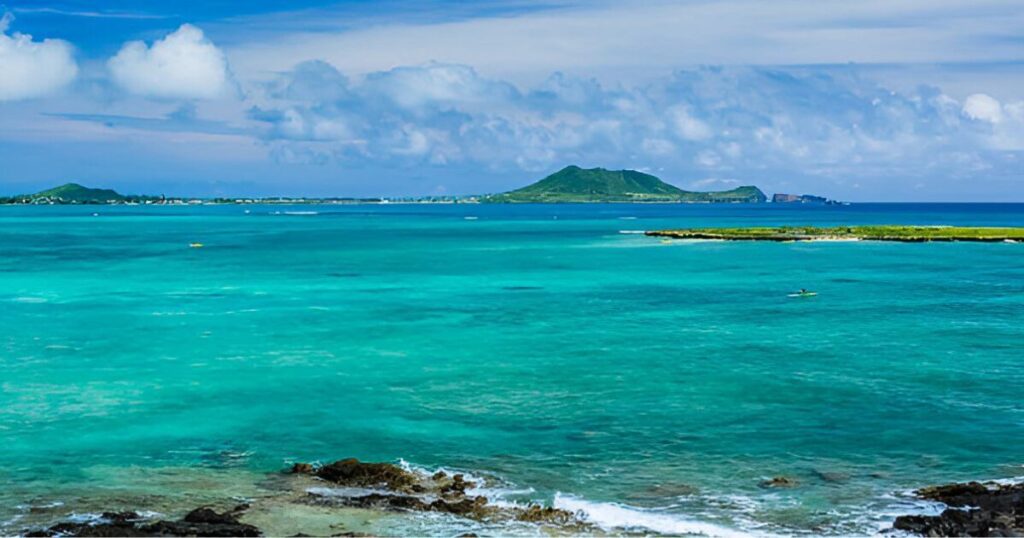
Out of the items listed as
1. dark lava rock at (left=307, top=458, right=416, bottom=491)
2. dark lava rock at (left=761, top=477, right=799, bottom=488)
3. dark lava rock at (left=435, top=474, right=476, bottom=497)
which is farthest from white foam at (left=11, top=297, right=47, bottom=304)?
dark lava rock at (left=761, top=477, right=799, bottom=488)

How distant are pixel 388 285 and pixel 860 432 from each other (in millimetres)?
40222

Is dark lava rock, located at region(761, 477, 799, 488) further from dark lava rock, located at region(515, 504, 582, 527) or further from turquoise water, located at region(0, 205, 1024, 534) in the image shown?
dark lava rock, located at region(515, 504, 582, 527)

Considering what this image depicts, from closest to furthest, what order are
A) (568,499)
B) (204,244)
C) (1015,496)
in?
(1015,496) < (568,499) < (204,244)

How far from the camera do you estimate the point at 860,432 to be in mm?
24328

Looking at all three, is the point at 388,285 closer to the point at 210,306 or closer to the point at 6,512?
the point at 210,306

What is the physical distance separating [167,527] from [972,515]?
14036 mm

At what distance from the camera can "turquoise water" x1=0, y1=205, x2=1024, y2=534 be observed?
20.7 meters

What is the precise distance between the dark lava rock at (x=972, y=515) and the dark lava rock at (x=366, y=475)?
9573mm

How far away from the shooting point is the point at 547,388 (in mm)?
29953

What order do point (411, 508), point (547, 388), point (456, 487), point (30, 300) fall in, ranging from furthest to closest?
point (30, 300) < point (547, 388) < point (456, 487) < point (411, 508)

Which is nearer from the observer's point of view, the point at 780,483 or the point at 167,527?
the point at 167,527

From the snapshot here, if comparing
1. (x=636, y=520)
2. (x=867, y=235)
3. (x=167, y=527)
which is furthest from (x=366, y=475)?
(x=867, y=235)

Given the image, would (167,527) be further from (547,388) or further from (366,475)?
(547,388)

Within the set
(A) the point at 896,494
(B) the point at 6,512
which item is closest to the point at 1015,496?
(A) the point at 896,494
